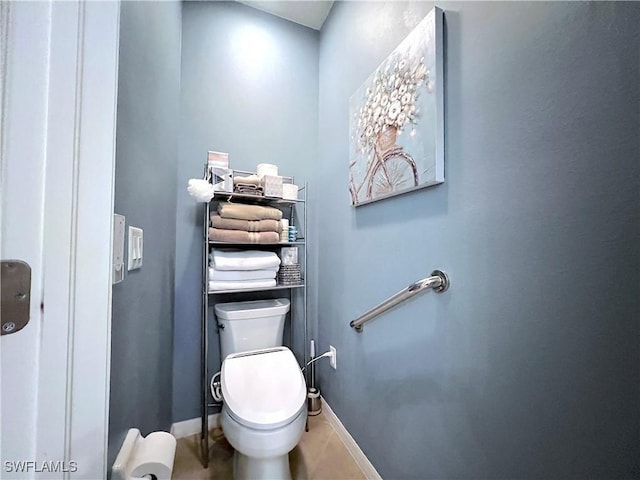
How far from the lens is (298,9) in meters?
1.58

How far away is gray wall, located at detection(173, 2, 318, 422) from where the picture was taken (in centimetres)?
141

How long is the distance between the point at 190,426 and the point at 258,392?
0.73 m

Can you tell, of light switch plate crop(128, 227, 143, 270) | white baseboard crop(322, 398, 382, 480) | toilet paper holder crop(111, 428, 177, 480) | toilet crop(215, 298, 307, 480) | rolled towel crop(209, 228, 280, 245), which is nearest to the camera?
toilet paper holder crop(111, 428, 177, 480)

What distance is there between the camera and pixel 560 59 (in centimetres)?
53

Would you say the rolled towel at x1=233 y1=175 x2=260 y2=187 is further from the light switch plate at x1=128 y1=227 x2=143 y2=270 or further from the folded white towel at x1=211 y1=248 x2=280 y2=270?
the light switch plate at x1=128 y1=227 x2=143 y2=270

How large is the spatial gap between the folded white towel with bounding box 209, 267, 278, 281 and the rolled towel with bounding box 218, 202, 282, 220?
29cm

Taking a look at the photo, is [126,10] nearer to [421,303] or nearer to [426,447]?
[421,303]

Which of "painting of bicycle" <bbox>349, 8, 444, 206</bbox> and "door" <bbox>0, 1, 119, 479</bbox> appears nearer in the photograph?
"door" <bbox>0, 1, 119, 479</bbox>

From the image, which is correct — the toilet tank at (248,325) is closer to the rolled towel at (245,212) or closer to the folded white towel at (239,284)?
the folded white towel at (239,284)

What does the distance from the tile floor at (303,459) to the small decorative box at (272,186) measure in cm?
136

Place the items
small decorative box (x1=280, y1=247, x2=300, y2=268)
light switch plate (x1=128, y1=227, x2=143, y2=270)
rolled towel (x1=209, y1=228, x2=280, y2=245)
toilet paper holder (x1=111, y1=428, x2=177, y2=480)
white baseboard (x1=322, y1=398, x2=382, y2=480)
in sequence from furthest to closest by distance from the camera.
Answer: small decorative box (x1=280, y1=247, x2=300, y2=268) → rolled towel (x1=209, y1=228, x2=280, y2=245) → white baseboard (x1=322, y1=398, x2=382, y2=480) → light switch plate (x1=128, y1=227, x2=143, y2=270) → toilet paper holder (x1=111, y1=428, x2=177, y2=480)

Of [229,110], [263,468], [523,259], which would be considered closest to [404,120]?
[523,259]

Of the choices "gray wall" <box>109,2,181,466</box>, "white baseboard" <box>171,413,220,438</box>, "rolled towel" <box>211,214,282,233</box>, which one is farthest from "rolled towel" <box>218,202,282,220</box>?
"white baseboard" <box>171,413,220,438</box>

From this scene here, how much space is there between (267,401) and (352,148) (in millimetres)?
1200
